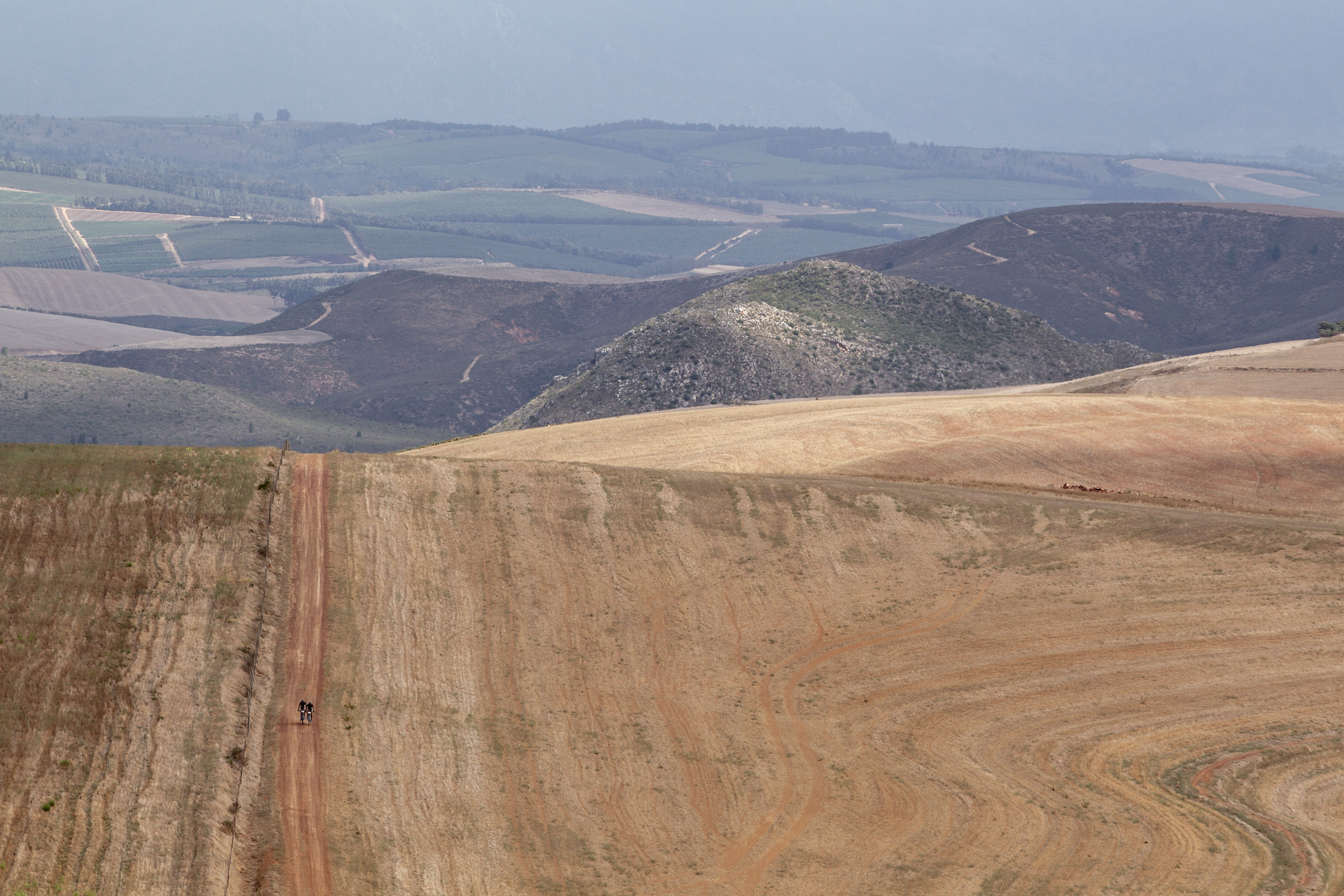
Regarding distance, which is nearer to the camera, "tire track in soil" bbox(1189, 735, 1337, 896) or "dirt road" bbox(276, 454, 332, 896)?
"dirt road" bbox(276, 454, 332, 896)

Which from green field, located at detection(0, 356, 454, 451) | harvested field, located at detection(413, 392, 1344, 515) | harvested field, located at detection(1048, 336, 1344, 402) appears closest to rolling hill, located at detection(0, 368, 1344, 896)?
harvested field, located at detection(413, 392, 1344, 515)

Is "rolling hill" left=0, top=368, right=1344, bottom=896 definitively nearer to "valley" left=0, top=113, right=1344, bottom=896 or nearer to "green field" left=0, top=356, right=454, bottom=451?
"valley" left=0, top=113, right=1344, bottom=896

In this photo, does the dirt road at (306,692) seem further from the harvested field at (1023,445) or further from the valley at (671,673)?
the harvested field at (1023,445)

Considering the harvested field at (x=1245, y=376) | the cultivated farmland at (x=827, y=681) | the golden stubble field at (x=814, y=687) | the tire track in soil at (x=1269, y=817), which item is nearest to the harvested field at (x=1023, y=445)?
the cultivated farmland at (x=827, y=681)

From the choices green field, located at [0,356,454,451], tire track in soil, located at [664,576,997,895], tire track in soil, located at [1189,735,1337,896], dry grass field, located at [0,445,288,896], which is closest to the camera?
dry grass field, located at [0,445,288,896]

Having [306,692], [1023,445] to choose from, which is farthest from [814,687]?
[1023,445]

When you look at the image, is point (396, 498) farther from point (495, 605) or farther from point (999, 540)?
point (999, 540)

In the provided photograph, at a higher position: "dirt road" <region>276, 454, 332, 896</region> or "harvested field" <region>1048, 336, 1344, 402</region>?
"harvested field" <region>1048, 336, 1344, 402</region>
